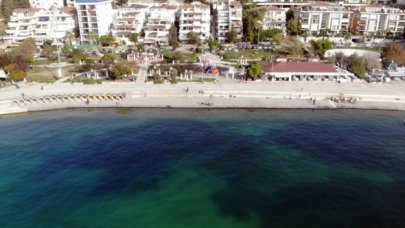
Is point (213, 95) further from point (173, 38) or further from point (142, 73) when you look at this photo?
point (173, 38)

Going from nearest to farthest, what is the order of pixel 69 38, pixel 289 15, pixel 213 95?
pixel 213 95
pixel 69 38
pixel 289 15

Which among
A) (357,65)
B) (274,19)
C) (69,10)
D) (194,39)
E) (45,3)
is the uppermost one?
(45,3)

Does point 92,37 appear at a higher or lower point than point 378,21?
lower

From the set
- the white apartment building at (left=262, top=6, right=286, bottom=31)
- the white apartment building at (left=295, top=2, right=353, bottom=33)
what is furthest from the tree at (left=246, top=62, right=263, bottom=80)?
the white apartment building at (left=295, top=2, right=353, bottom=33)

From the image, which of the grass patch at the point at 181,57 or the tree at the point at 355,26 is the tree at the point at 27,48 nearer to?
the grass patch at the point at 181,57

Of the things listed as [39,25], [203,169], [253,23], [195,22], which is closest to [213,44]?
[195,22]

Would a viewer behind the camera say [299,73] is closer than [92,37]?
Yes

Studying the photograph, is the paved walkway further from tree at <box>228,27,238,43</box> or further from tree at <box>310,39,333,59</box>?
tree at <box>310,39,333,59</box>

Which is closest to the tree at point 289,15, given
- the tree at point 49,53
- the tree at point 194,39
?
the tree at point 194,39
